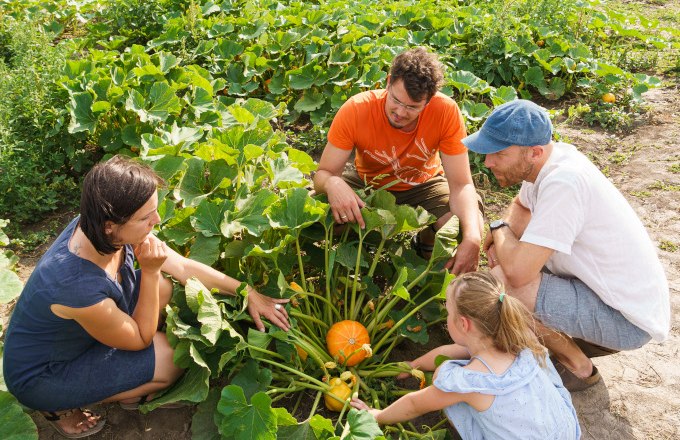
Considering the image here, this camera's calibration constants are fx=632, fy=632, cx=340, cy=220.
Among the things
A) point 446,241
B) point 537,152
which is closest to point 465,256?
point 446,241

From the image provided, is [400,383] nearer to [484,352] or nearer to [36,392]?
[484,352]

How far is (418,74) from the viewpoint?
3.09 metres

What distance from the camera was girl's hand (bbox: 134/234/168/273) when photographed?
7.88 feet

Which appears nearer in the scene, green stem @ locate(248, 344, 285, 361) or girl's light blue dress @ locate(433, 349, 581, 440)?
girl's light blue dress @ locate(433, 349, 581, 440)

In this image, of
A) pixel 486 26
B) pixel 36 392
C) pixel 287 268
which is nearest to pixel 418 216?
pixel 287 268

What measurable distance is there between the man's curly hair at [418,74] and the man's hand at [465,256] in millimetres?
764

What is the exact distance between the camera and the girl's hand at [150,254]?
2402mm

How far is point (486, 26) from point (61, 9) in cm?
441

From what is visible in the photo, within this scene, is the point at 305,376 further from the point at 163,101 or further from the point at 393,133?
the point at 163,101

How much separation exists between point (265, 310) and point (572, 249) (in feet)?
Result: 4.49

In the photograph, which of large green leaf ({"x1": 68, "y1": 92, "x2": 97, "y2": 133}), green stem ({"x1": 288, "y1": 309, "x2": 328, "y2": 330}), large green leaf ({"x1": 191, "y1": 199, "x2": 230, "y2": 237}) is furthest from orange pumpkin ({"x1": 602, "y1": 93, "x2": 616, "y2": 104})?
large green leaf ({"x1": 68, "y1": 92, "x2": 97, "y2": 133})

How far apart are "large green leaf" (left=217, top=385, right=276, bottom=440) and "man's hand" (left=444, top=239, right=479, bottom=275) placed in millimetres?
1213

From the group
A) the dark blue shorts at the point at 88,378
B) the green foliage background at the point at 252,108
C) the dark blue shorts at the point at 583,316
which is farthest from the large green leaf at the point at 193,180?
the dark blue shorts at the point at 583,316

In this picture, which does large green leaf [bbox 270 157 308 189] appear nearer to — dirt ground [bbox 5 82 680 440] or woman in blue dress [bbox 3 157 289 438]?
woman in blue dress [bbox 3 157 289 438]
